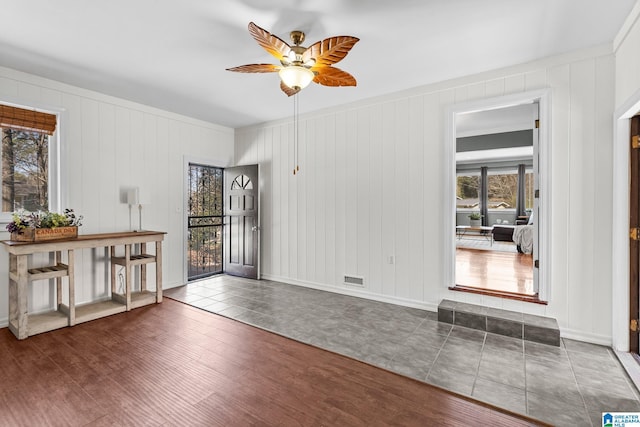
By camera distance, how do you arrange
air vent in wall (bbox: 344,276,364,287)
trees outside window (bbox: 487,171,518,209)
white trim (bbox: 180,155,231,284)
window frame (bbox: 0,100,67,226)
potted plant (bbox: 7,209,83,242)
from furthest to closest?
1. trees outside window (bbox: 487,171,518,209)
2. white trim (bbox: 180,155,231,284)
3. air vent in wall (bbox: 344,276,364,287)
4. window frame (bbox: 0,100,67,226)
5. potted plant (bbox: 7,209,83,242)

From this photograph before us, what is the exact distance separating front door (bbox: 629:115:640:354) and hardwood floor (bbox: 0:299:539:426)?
1.68 meters

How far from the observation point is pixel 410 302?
12.8ft

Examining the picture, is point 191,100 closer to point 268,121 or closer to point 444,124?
point 268,121

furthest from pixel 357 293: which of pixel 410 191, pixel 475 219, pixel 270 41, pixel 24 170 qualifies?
pixel 475 219

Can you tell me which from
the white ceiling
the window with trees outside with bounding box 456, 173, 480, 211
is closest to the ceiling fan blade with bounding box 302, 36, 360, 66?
the white ceiling

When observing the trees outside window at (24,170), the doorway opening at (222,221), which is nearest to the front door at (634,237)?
the doorway opening at (222,221)

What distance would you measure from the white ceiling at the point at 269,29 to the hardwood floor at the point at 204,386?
9.05 ft

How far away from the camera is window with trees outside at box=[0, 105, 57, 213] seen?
10.8ft

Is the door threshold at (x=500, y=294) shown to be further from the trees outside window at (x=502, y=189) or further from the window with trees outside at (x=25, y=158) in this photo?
the trees outside window at (x=502, y=189)

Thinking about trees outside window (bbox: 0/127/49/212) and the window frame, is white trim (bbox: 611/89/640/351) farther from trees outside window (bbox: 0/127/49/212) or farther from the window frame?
trees outside window (bbox: 0/127/49/212)

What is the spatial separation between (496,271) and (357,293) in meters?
2.34

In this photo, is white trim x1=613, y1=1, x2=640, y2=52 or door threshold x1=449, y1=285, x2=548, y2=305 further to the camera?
door threshold x1=449, y1=285, x2=548, y2=305

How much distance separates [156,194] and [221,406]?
357 cm

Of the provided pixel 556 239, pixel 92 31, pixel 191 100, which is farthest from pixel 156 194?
pixel 556 239
